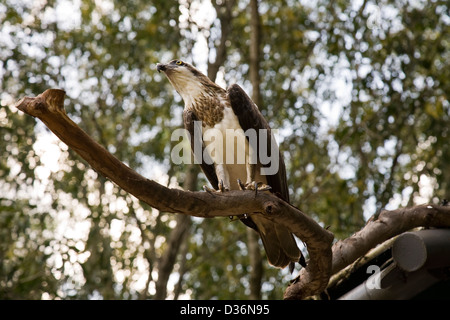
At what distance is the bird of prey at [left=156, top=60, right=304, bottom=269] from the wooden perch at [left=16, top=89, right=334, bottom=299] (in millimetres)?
797

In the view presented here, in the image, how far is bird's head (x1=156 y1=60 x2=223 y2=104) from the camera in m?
4.80

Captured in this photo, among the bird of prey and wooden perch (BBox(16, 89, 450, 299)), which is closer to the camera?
wooden perch (BBox(16, 89, 450, 299))

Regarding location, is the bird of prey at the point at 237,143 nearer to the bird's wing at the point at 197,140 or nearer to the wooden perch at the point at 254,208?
the bird's wing at the point at 197,140

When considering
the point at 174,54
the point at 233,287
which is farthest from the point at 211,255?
the point at 174,54

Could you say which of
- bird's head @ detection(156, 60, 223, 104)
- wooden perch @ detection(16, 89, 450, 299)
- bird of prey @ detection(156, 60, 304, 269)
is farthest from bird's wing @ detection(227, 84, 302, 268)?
wooden perch @ detection(16, 89, 450, 299)

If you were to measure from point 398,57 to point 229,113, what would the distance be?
426 centimetres

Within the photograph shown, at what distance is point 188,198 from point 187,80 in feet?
7.79

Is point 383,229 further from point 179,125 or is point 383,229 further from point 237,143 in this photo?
point 179,125

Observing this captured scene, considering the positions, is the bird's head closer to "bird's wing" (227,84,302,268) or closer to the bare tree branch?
"bird's wing" (227,84,302,268)

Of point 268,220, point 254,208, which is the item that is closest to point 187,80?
point 268,220

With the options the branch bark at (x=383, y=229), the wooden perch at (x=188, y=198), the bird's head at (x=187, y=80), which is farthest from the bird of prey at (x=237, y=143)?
the wooden perch at (x=188, y=198)

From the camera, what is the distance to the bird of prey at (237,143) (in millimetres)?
4223
